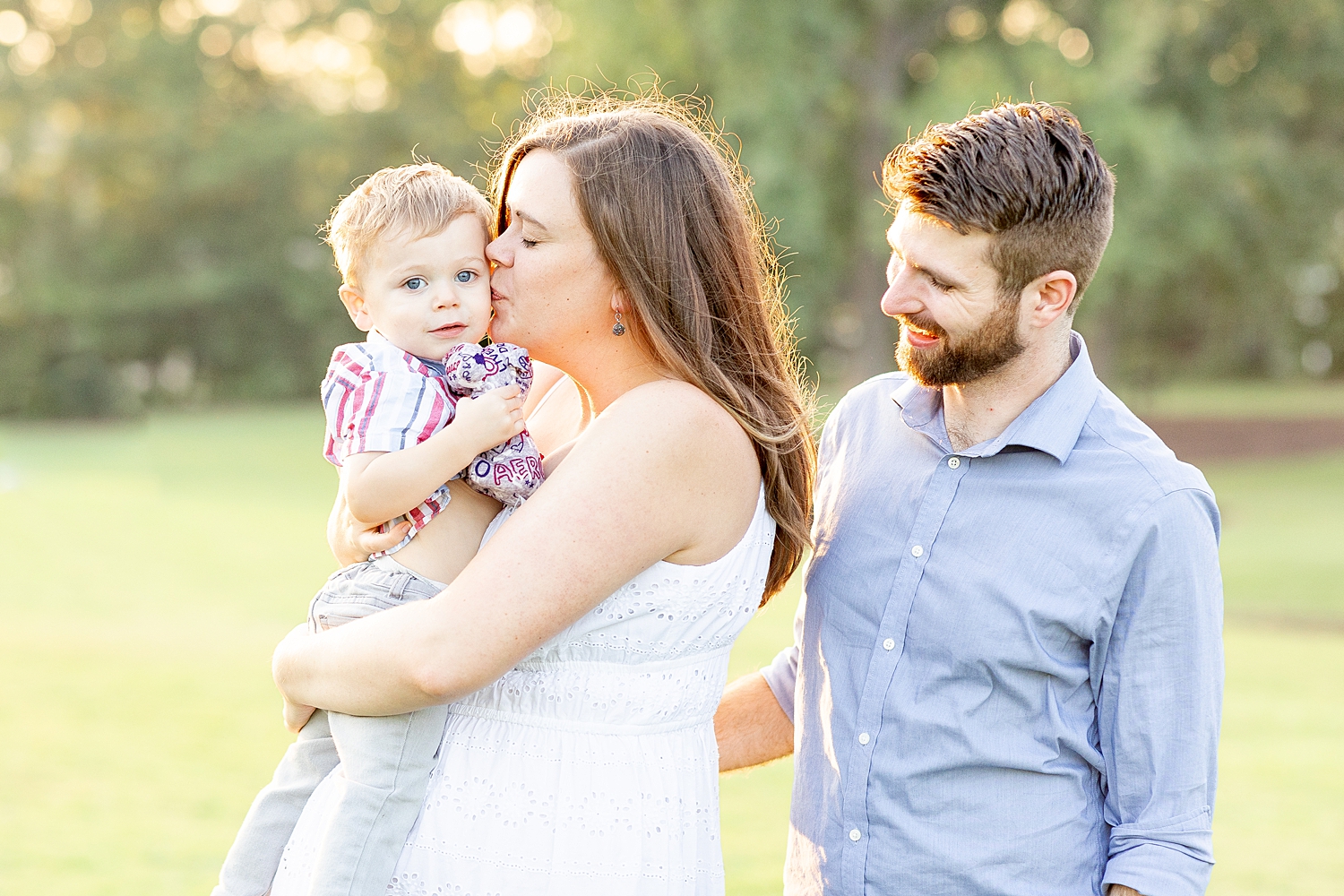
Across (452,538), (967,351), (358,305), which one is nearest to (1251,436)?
(967,351)

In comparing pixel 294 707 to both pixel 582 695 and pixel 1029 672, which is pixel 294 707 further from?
pixel 1029 672

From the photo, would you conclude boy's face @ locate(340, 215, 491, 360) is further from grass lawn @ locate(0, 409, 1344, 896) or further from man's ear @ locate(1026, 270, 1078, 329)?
grass lawn @ locate(0, 409, 1344, 896)

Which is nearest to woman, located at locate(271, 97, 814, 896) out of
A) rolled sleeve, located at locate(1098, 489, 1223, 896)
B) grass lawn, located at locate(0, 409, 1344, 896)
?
rolled sleeve, located at locate(1098, 489, 1223, 896)

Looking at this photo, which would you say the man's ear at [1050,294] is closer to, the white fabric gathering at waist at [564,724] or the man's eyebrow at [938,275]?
the man's eyebrow at [938,275]

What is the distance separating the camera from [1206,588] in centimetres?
191

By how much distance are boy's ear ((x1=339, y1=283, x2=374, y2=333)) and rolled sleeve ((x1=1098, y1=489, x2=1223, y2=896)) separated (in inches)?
53.6

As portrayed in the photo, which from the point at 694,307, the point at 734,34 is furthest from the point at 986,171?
the point at 734,34

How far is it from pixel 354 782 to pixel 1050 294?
52.1 inches

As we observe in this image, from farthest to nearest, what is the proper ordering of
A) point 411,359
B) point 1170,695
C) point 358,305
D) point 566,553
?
point 358,305, point 411,359, point 1170,695, point 566,553

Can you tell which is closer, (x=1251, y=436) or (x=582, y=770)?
(x=582, y=770)

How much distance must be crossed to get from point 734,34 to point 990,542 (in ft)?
53.1

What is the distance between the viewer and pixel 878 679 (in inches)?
82.4

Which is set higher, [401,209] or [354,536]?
[401,209]

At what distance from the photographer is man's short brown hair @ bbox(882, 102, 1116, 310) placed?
6.55 ft
